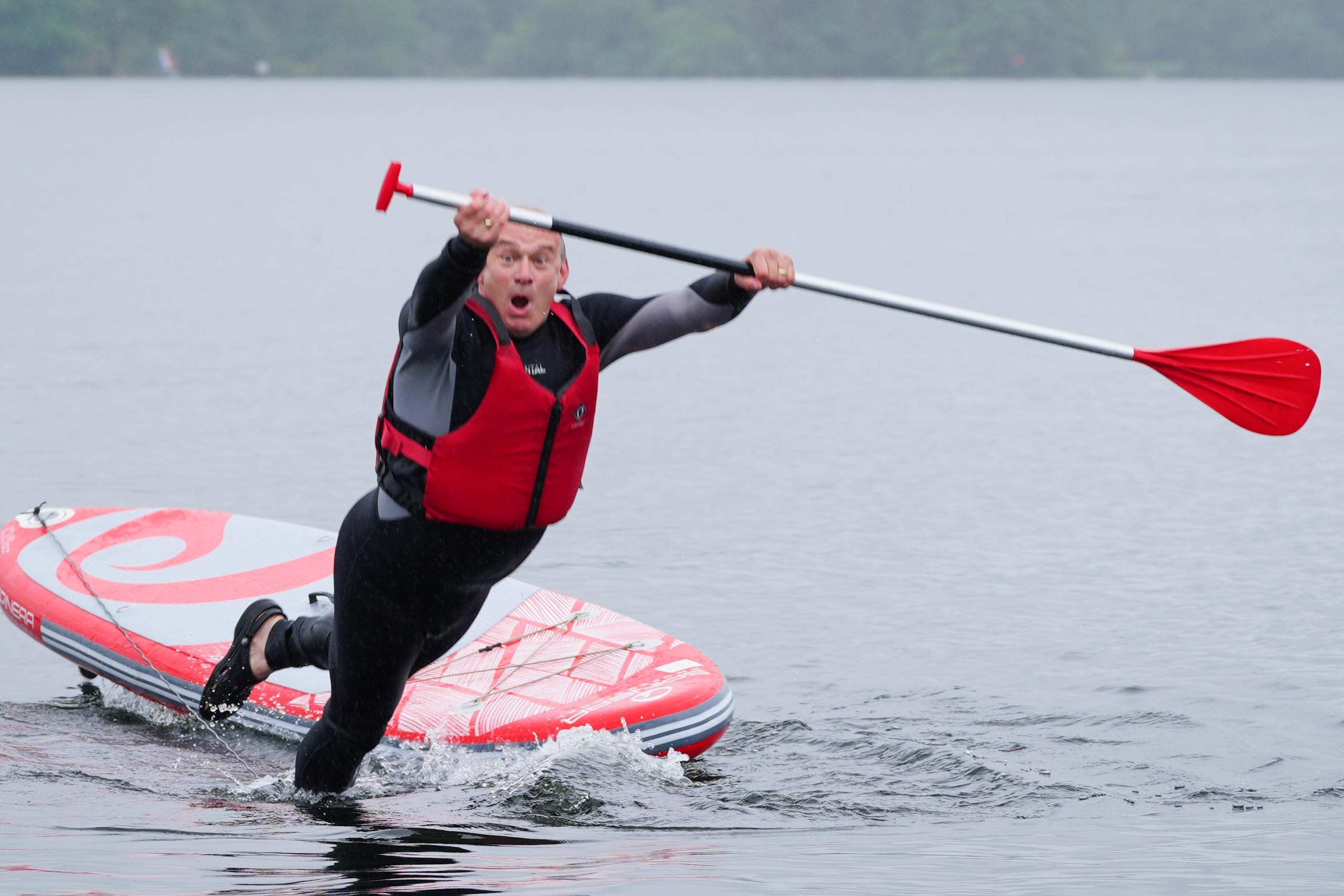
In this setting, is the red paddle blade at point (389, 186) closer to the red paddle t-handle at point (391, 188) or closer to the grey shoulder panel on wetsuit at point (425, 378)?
the red paddle t-handle at point (391, 188)

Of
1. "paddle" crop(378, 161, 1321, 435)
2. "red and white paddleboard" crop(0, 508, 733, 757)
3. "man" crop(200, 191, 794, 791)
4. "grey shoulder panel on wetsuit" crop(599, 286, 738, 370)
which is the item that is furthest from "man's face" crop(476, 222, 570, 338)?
"red and white paddleboard" crop(0, 508, 733, 757)

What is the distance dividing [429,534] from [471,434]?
0.92ft

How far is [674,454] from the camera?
10.3 m

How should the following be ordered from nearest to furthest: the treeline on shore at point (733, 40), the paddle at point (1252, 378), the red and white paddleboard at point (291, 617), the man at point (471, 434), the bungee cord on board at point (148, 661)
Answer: the man at point (471, 434) → the paddle at point (1252, 378) → the red and white paddleboard at point (291, 617) → the bungee cord on board at point (148, 661) → the treeline on shore at point (733, 40)

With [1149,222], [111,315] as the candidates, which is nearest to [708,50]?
[1149,222]

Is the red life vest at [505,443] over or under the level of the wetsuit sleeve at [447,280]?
under

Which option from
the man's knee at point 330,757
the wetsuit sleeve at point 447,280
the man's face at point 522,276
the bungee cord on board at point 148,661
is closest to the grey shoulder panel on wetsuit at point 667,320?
the man's face at point 522,276

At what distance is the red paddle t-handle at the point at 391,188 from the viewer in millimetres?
3699

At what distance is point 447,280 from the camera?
3750mm

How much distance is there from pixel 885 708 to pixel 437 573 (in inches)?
97.4

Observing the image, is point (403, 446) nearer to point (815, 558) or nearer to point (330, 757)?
point (330, 757)

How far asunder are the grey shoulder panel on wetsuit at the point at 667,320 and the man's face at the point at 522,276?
0.22 meters

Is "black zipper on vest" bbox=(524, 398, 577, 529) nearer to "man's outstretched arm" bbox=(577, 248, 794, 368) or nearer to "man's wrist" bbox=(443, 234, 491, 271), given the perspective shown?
"man's outstretched arm" bbox=(577, 248, 794, 368)

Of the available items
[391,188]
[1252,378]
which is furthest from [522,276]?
[1252,378]
